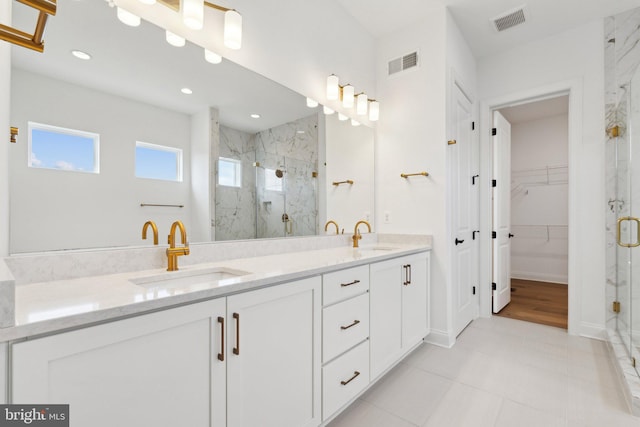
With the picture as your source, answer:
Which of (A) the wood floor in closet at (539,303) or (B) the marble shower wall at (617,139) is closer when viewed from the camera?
(B) the marble shower wall at (617,139)

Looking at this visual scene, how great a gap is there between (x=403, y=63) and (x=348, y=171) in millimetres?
1184

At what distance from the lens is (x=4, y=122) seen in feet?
3.33

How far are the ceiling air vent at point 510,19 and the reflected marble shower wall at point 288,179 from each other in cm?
203

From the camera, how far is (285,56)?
2.10 m

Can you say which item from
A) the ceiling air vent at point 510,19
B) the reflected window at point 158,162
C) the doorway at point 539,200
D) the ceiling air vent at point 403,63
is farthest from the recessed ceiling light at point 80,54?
the doorway at point 539,200

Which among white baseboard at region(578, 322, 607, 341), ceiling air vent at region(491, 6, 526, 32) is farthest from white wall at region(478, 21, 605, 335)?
ceiling air vent at region(491, 6, 526, 32)

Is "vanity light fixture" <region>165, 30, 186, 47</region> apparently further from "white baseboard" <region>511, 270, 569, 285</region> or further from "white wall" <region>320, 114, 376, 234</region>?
"white baseboard" <region>511, 270, 569, 285</region>

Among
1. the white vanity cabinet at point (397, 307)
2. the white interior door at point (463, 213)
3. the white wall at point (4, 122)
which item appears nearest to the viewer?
the white wall at point (4, 122)

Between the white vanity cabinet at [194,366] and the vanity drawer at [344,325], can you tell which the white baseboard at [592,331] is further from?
the white vanity cabinet at [194,366]

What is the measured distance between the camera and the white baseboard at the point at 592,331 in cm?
271

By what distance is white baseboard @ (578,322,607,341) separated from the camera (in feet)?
8.89

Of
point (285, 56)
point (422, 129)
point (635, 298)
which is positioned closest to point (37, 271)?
point (285, 56)

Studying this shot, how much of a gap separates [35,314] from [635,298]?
3382 millimetres

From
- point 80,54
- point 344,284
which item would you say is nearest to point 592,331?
point 344,284
